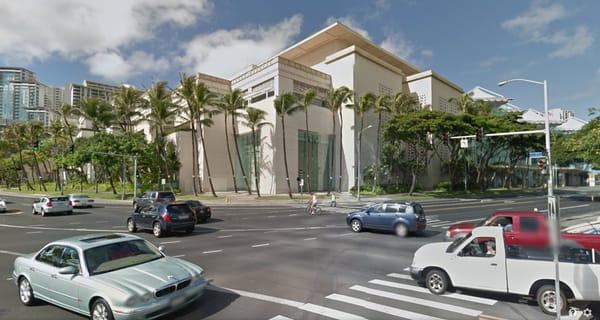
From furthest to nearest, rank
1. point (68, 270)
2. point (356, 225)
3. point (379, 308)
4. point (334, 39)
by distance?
point (334, 39), point (356, 225), point (379, 308), point (68, 270)

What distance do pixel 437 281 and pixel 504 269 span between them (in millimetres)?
1377

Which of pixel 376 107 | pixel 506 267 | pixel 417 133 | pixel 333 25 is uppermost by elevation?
pixel 333 25

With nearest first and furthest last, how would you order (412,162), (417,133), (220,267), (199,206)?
(220,267) → (199,206) → (417,133) → (412,162)

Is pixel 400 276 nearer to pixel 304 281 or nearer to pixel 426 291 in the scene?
pixel 426 291

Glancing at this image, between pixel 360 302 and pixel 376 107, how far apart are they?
4297 cm

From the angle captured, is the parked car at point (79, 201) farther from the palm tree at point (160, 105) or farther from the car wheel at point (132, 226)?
the car wheel at point (132, 226)

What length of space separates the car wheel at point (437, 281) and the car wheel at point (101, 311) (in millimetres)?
6226

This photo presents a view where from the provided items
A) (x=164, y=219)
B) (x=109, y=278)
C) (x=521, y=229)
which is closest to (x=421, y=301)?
(x=521, y=229)

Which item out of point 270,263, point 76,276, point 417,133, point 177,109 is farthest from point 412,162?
point 76,276

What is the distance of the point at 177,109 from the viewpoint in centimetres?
4716

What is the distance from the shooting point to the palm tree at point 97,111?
2025 inches

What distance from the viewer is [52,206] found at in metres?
25.9

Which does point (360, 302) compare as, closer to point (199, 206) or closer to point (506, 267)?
point (506, 267)

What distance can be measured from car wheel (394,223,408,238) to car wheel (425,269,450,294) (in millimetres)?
7733
